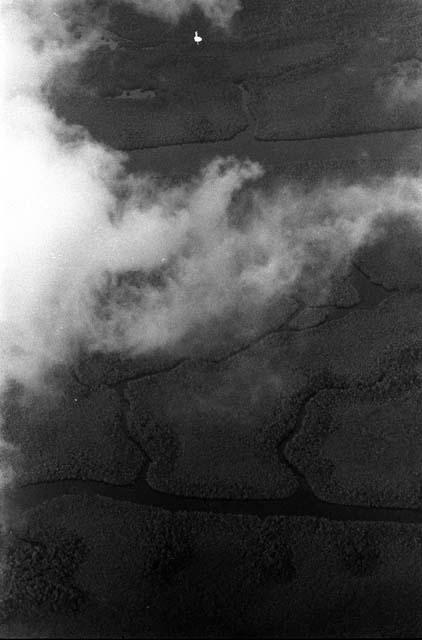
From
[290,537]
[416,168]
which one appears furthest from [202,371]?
[416,168]

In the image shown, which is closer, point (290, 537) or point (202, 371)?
point (290, 537)

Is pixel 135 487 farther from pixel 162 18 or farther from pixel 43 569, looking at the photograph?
pixel 162 18

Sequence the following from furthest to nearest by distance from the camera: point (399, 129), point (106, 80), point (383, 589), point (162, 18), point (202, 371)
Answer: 1. point (162, 18)
2. point (106, 80)
3. point (399, 129)
4. point (202, 371)
5. point (383, 589)

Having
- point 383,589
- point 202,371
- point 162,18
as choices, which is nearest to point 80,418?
point 202,371

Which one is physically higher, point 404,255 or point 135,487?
point 404,255

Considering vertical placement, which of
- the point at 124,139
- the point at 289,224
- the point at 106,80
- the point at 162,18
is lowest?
the point at 289,224

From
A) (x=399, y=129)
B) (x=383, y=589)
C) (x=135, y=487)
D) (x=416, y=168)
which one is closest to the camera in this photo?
(x=383, y=589)

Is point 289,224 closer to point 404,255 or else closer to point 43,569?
point 404,255
